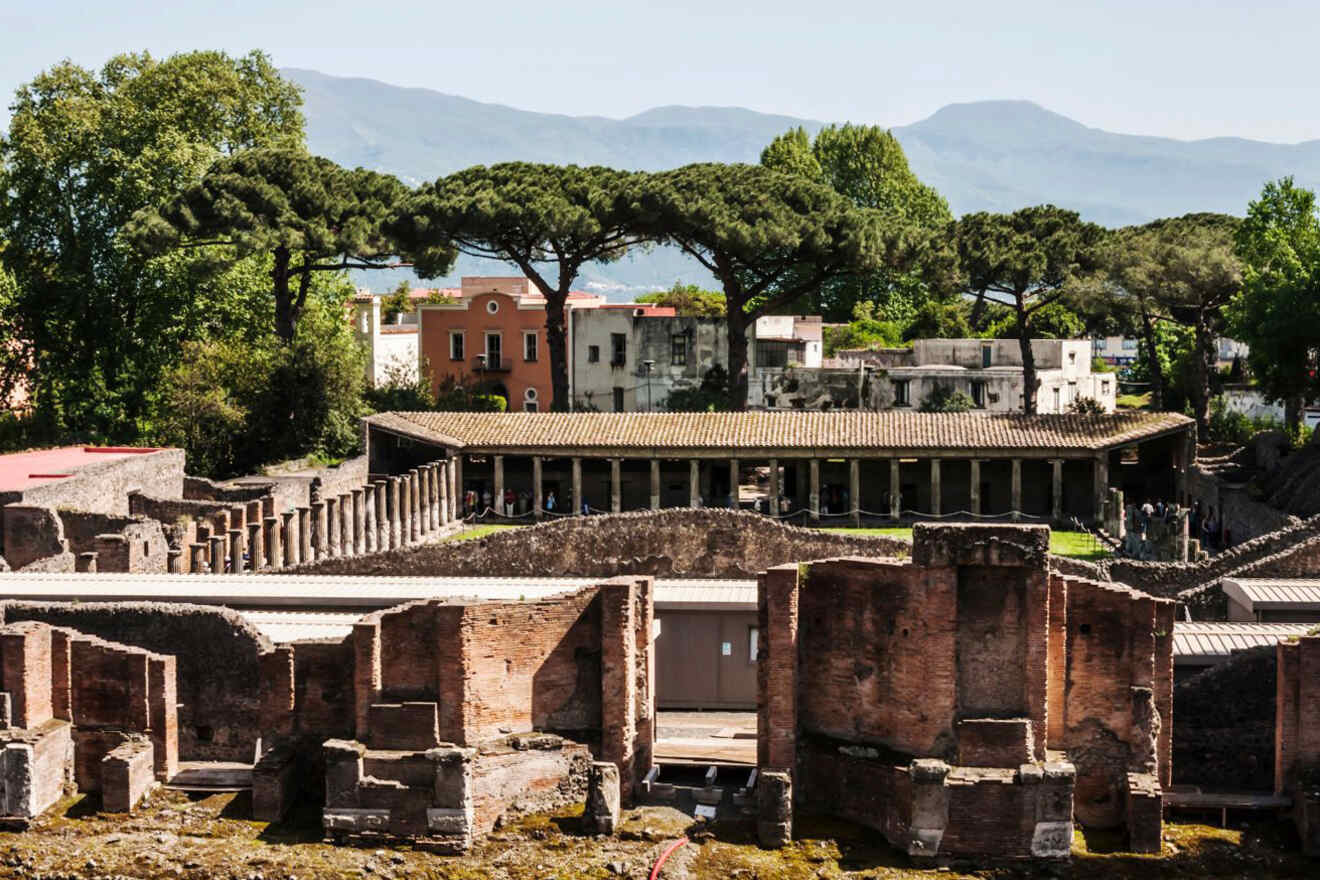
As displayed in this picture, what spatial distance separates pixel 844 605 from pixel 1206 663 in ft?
20.5

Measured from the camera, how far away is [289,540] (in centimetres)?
4638

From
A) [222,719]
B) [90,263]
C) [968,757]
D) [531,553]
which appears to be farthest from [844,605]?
[90,263]

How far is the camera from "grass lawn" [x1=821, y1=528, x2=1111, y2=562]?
4922 centimetres

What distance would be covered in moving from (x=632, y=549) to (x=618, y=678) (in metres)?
13.9

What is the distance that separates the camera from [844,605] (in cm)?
2791

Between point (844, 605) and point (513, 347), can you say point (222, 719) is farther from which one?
point (513, 347)

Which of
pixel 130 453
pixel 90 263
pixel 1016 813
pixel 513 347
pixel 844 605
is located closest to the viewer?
pixel 1016 813

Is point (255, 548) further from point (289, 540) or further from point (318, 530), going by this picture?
point (318, 530)

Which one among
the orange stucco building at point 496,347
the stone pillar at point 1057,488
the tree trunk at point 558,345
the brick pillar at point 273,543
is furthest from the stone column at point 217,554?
the orange stucco building at point 496,347

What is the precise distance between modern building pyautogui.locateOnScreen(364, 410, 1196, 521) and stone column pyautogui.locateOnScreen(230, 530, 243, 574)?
48.9 ft

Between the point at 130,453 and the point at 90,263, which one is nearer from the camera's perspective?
the point at 130,453

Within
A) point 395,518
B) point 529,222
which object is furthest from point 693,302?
point 395,518

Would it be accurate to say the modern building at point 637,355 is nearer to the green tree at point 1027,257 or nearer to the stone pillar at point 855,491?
the green tree at point 1027,257

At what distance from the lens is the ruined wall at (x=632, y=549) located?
40.5m
